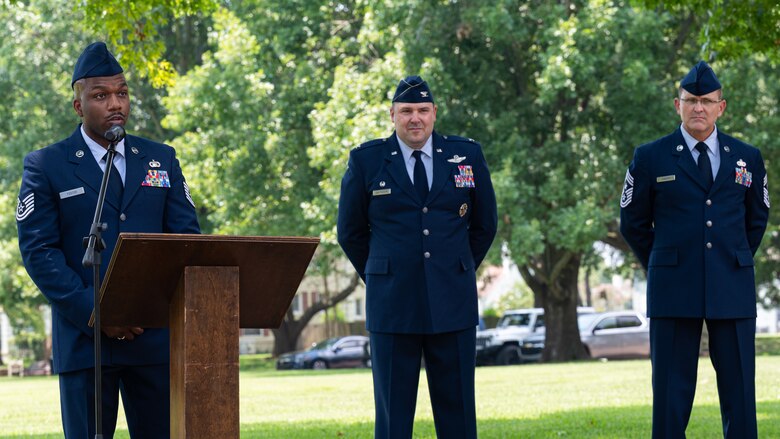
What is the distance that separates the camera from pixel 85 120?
577 centimetres

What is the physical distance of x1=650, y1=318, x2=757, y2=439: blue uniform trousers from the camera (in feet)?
23.4

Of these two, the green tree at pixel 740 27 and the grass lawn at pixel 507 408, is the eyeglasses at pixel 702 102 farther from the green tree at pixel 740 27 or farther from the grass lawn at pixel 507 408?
the green tree at pixel 740 27

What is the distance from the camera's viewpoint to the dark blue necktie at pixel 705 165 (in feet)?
23.7

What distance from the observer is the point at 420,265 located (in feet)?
22.3

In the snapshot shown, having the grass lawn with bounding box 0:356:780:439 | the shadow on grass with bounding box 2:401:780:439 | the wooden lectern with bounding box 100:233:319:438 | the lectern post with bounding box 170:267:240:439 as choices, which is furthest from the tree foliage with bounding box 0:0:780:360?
the lectern post with bounding box 170:267:240:439

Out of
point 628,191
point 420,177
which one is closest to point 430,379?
point 420,177

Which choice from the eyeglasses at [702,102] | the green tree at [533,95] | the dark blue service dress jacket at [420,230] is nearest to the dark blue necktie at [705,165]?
the eyeglasses at [702,102]

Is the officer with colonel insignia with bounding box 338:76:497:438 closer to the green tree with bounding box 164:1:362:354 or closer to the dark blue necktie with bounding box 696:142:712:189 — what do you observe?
the dark blue necktie with bounding box 696:142:712:189

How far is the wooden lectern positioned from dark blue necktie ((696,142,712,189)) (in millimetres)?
3037

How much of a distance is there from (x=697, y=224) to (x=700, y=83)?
0.81 m

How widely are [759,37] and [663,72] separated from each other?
17598mm

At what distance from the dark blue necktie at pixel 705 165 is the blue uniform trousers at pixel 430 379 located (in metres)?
1.67

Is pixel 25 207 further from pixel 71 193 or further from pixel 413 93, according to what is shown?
pixel 413 93

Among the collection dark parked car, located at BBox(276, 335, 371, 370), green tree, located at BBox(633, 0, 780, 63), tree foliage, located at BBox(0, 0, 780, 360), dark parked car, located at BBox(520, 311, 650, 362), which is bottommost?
dark parked car, located at BBox(276, 335, 371, 370)
